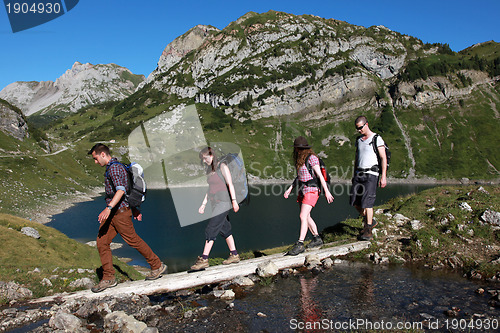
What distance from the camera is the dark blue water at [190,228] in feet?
172

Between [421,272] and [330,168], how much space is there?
190453mm

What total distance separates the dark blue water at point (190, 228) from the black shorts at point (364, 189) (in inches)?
1471

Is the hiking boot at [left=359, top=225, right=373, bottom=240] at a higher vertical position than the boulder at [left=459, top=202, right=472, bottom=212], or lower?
lower

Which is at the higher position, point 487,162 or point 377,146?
point 377,146

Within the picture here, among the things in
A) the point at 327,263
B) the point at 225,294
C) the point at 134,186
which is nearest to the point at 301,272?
the point at 327,263

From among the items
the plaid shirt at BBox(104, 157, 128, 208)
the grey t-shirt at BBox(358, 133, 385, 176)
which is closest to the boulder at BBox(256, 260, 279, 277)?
the plaid shirt at BBox(104, 157, 128, 208)

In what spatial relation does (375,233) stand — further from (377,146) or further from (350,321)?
(350,321)

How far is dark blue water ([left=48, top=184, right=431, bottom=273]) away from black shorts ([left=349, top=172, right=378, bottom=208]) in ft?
123

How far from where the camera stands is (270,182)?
177 metres

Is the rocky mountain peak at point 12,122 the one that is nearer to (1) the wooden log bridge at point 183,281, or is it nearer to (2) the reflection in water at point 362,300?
(1) the wooden log bridge at point 183,281

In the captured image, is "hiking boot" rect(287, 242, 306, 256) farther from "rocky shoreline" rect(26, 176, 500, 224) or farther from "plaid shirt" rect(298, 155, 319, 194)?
"rocky shoreline" rect(26, 176, 500, 224)

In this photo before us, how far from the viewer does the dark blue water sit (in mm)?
52281

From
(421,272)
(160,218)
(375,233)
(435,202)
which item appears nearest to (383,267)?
(421,272)

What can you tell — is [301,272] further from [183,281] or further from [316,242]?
[183,281]
